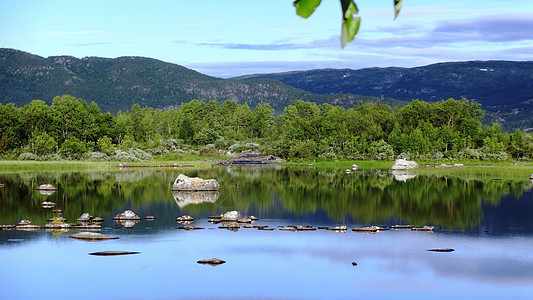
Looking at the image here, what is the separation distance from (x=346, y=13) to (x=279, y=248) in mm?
33580

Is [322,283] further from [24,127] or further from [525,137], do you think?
[525,137]

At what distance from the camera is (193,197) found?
60.0 meters

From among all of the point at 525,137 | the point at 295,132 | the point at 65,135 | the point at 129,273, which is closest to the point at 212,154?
the point at 295,132

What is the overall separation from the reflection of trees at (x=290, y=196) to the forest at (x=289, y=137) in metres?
25.4

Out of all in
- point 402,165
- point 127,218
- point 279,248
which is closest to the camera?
point 279,248

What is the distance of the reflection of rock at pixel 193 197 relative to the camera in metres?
56.4

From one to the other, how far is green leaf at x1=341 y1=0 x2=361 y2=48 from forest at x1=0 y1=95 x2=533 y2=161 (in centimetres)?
10612

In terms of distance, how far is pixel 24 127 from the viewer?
111 meters

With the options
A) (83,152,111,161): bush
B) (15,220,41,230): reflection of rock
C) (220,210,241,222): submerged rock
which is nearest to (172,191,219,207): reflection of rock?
(220,210,241,222): submerged rock

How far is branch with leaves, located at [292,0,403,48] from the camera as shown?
2553 millimetres

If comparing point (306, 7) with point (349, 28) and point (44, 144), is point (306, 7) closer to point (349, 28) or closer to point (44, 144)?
point (349, 28)

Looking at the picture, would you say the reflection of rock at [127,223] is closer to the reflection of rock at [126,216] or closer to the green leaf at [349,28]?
the reflection of rock at [126,216]

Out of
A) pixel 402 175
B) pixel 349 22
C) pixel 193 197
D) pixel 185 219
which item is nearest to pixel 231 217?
pixel 185 219

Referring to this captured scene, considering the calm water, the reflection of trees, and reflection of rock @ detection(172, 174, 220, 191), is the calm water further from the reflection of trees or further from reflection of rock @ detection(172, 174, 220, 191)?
reflection of rock @ detection(172, 174, 220, 191)
